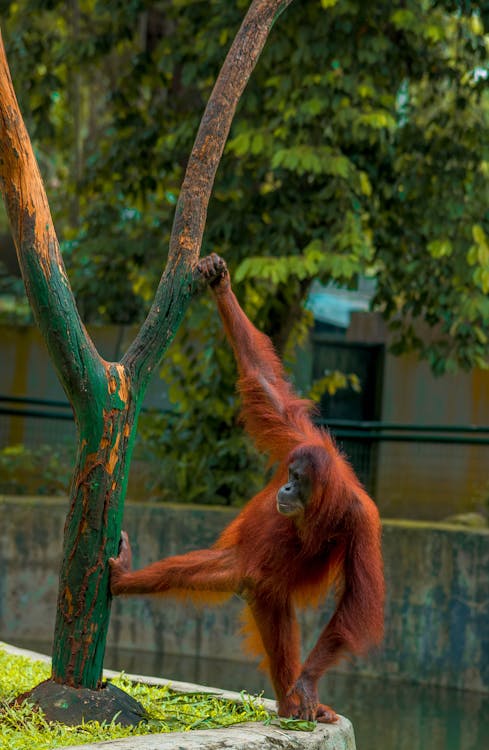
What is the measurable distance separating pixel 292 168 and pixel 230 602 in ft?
10.9

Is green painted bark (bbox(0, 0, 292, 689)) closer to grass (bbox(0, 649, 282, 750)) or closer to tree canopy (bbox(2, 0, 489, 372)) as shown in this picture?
grass (bbox(0, 649, 282, 750))

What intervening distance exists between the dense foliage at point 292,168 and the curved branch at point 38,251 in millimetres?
3562

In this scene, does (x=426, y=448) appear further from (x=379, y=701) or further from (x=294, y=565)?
(x=294, y=565)

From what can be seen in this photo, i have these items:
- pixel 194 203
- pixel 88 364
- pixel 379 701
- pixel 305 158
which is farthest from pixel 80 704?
pixel 305 158

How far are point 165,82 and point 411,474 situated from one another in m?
4.08

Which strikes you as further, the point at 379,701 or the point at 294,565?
the point at 379,701

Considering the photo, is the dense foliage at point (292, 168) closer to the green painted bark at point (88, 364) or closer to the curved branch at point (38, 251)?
the green painted bark at point (88, 364)

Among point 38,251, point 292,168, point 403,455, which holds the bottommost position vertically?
point 403,455

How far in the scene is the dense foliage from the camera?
7703mm

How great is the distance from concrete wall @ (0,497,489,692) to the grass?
11.9ft

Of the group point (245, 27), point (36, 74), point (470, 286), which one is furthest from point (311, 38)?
point (245, 27)

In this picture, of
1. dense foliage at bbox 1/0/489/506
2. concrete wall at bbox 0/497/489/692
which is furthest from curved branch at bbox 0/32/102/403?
concrete wall at bbox 0/497/489/692

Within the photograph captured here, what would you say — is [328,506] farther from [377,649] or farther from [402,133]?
[402,133]

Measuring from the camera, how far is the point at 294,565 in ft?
13.9
